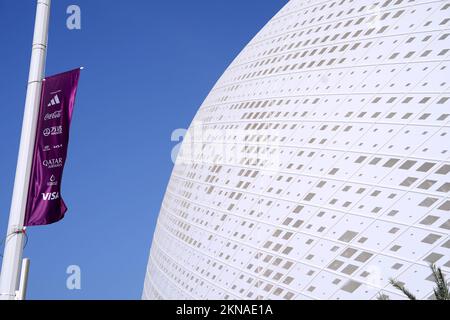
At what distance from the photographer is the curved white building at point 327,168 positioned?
21594mm

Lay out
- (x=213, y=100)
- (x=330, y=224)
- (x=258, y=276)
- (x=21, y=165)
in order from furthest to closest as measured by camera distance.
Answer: (x=213, y=100)
(x=258, y=276)
(x=330, y=224)
(x=21, y=165)

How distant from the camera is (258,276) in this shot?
89.8 ft

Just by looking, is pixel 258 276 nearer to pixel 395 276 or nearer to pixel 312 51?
pixel 395 276

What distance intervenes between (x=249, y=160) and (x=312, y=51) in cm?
901

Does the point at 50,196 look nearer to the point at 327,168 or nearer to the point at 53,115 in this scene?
the point at 53,115

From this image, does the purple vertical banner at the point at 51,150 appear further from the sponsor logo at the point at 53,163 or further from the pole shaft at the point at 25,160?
the pole shaft at the point at 25,160

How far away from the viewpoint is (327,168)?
26641mm

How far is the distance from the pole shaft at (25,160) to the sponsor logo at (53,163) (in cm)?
24

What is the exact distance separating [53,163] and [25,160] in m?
0.44

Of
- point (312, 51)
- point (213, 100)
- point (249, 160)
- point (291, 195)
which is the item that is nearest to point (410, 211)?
point (291, 195)

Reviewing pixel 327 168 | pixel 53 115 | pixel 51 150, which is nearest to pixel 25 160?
pixel 51 150

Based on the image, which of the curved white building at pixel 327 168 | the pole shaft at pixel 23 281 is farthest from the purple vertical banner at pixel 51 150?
the curved white building at pixel 327 168
